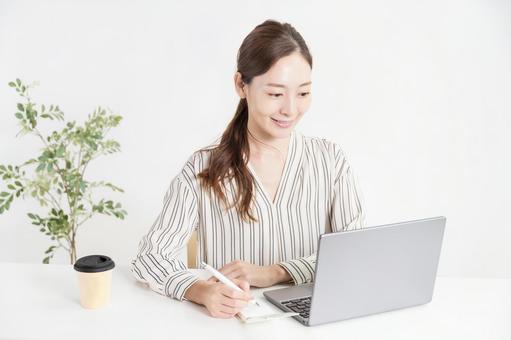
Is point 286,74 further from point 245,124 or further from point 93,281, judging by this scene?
point 93,281

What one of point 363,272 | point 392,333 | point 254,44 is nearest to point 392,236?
point 363,272

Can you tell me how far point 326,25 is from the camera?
3730mm

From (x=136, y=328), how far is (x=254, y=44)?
973 millimetres

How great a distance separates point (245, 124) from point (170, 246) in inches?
21.2

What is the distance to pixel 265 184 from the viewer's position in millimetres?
2156

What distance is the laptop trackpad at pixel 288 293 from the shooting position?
1.69 metres

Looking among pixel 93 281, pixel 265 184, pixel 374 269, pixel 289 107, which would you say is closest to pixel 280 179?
pixel 265 184

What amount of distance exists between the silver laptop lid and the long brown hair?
0.67 meters

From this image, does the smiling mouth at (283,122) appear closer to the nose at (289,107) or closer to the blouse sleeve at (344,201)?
the nose at (289,107)

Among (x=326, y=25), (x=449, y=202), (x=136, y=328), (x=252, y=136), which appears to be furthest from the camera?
(x=449, y=202)

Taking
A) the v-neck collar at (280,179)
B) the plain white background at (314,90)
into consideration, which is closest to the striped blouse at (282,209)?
the v-neck collar at (280,179)

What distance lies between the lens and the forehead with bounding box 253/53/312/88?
1932 millimetres

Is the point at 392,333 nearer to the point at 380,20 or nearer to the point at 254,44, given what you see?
the point at 254,44

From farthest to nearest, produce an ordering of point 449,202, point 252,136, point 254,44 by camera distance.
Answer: point 449,202 → point 252,136 → point 254,44
